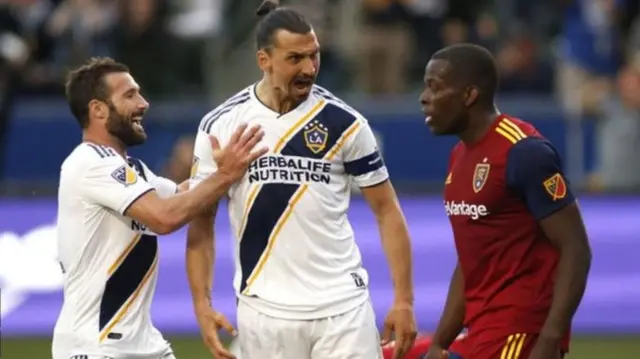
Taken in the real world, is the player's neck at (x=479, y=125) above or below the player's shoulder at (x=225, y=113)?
below

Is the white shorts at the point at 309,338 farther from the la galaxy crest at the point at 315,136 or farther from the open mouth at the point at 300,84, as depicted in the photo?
the open mouth at the point at 300,84

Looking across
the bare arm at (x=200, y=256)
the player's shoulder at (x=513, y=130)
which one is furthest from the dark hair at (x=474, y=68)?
the bare arm at (x=200, y=256)

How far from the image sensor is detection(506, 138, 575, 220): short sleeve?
22.2ft

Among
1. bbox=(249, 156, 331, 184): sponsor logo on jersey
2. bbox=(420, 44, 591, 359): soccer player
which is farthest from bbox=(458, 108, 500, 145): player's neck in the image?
bbox=(249, 156, 331, 184): sponsor logo on jersey

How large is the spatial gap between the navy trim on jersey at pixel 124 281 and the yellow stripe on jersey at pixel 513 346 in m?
1.71

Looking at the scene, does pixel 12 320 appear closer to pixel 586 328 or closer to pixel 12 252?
pixel 12 252

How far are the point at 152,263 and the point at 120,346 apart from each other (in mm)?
445

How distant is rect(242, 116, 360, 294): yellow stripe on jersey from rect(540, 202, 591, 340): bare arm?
1083 millimetres

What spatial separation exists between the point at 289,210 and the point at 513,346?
120 cm

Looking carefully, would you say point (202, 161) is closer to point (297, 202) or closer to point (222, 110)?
point (222, 110)

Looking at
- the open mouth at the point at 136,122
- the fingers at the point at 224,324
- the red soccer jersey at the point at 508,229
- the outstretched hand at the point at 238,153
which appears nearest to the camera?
the red soccer jersey at the point at 508,229

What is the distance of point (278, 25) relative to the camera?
7.29 m

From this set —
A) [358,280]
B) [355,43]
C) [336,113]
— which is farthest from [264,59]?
[355,43]

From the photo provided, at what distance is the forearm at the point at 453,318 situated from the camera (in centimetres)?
742
